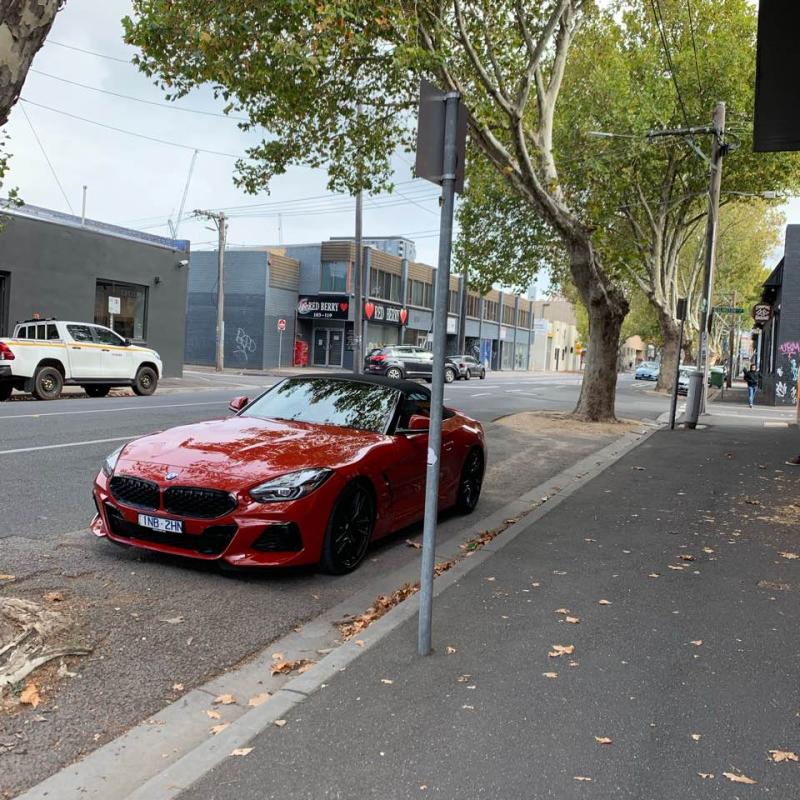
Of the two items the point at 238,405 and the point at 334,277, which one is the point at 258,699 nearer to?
the point at 238,405

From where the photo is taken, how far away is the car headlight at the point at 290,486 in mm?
5074

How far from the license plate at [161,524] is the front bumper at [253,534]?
0.03m

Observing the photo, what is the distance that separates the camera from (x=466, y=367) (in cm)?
4322

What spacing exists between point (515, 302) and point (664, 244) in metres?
39.6

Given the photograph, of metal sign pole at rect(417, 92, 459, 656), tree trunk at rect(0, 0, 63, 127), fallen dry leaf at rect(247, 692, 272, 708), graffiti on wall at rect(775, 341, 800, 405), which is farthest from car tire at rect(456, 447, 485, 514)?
graffiti on wall at rect(775, 341, 800, 405)

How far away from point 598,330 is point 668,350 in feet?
69.1

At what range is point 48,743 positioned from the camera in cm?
312

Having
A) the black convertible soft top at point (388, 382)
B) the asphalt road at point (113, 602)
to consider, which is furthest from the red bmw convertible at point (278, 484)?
the asphalt road at point (113, 602)

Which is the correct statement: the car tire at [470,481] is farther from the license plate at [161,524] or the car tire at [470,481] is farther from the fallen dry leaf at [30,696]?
the fallen dry leaf at [30,696]

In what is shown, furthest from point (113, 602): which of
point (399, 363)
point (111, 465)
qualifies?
point (399, 363)

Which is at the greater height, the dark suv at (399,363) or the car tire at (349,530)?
the dark suv at (399,363)

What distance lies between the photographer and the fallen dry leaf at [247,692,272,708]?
3.60m

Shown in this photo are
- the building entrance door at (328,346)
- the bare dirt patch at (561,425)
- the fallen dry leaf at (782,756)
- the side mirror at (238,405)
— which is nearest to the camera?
the fallen dry leaf at (782,756)

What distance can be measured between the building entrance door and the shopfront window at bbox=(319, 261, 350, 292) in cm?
280
